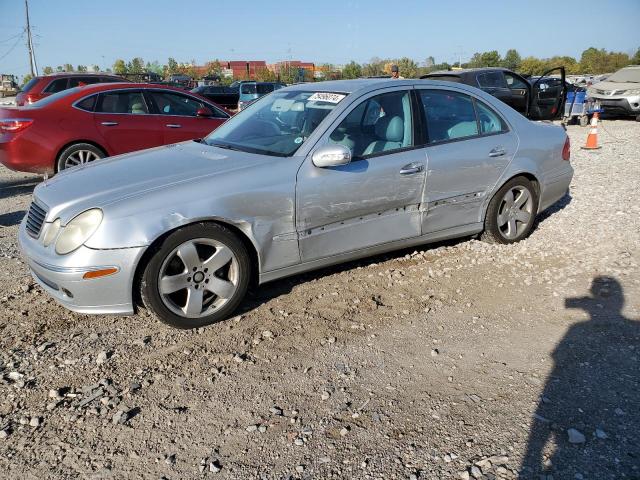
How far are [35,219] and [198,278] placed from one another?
1.20 metres

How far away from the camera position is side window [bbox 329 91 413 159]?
403 cm

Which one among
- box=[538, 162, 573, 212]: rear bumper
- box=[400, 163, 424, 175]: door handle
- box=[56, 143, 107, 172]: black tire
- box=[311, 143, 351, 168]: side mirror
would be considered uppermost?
box=[311, 143, 351, 168]: side mirror

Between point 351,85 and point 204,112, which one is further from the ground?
point 351,85

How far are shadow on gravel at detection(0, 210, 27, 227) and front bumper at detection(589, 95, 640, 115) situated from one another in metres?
17.0

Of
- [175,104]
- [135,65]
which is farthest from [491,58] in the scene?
[175,104]

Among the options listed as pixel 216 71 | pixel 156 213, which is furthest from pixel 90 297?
pixel 216 71

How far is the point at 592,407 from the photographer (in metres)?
2.75

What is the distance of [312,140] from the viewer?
388 centimetres

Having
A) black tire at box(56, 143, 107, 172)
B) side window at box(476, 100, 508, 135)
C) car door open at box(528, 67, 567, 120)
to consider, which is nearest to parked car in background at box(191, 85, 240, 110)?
car door open at box(528, 67, 567, 120)

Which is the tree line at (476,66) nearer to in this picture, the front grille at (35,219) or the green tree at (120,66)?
the green tree at (120,66)

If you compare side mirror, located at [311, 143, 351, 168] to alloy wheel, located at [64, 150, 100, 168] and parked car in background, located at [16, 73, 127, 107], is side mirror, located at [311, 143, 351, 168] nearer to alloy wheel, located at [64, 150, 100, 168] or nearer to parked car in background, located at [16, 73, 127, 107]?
Answer: alloy wheel, located at [64, 150, 100, 168]

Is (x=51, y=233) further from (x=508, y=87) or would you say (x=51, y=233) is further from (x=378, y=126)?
(x=508, y=87)

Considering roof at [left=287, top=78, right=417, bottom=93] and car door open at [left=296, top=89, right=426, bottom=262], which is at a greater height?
roof at [left=287, top=78, right=417, bottom=93]

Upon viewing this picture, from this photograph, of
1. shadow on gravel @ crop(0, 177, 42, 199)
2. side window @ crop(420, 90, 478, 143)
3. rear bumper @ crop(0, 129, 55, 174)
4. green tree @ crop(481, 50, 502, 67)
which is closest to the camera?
side window @ crop(420, 90, 478, 143)
